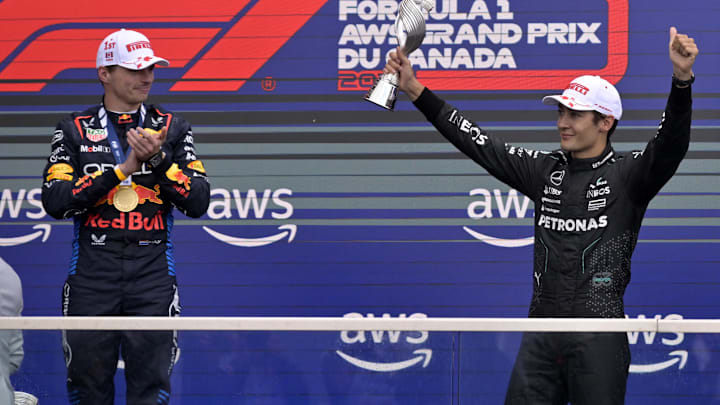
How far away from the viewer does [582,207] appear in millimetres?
3266

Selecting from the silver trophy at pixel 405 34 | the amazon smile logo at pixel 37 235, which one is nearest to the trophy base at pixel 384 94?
the silver trophy at pixel 405 34

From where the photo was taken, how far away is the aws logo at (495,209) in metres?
4.56

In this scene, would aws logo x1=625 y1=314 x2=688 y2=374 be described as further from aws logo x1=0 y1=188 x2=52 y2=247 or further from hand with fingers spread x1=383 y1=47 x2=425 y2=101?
aws logo x1=0 y1=188 x2=52 y2=247

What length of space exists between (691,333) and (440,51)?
6.98ft

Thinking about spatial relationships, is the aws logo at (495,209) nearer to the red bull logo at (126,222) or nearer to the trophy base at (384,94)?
the trophy base at (384,94)

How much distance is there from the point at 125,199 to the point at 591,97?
165 cm

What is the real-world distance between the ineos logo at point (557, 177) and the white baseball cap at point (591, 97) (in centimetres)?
22

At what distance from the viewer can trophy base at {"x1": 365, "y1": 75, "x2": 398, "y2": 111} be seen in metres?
3.36

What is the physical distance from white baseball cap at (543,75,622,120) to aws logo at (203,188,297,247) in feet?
5.16

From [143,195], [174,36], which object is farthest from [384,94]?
[174,36]

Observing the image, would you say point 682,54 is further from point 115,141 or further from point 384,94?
point 115,141

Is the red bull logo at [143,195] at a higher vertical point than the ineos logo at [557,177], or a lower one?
lower

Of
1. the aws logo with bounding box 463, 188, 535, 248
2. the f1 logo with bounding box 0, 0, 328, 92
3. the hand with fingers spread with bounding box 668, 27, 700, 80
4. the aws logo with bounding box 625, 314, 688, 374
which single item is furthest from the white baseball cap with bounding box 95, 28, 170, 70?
the aws logo with bounding box 625, 314, 688, 374

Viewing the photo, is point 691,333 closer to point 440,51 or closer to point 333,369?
point 333,369
